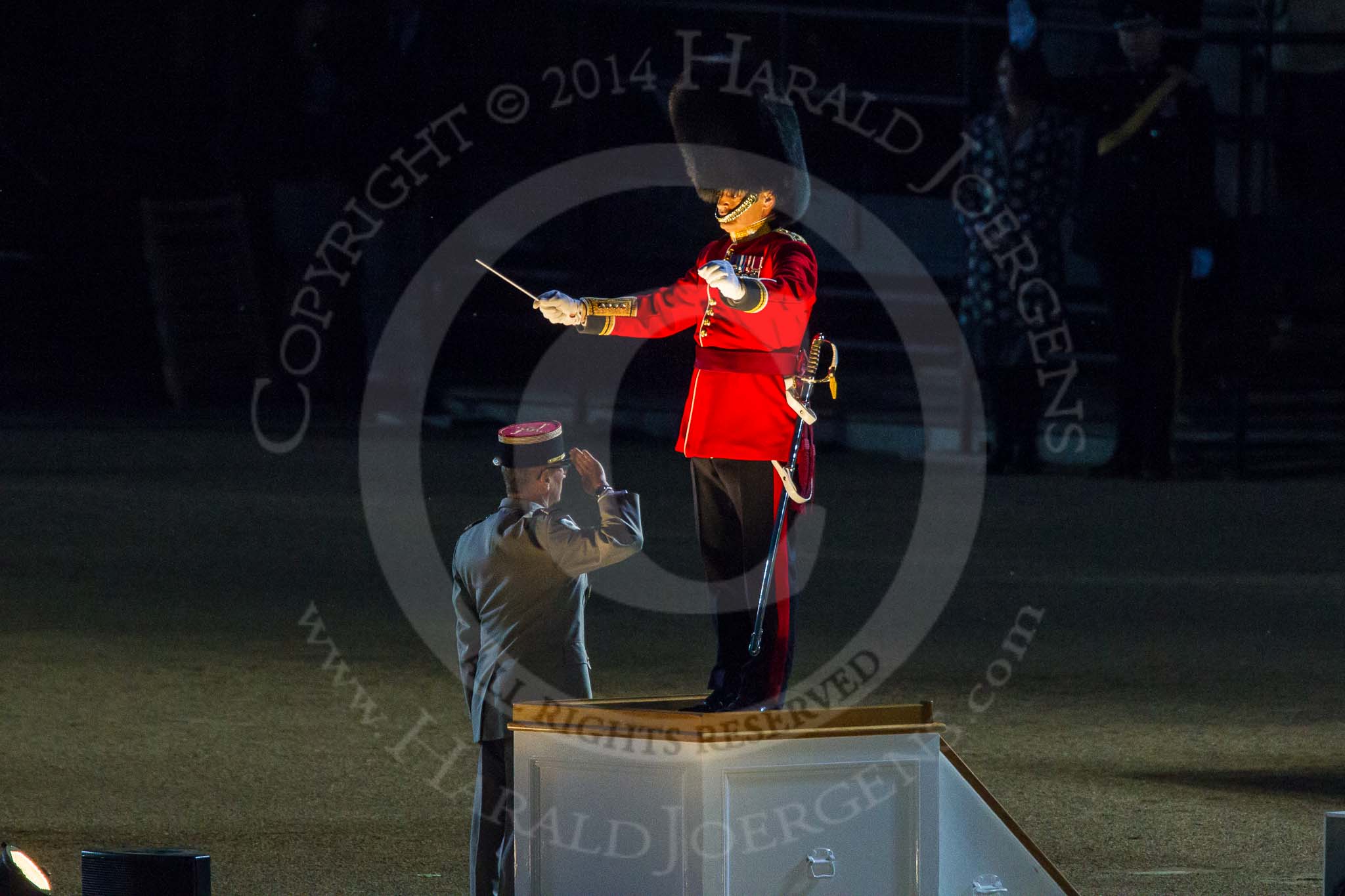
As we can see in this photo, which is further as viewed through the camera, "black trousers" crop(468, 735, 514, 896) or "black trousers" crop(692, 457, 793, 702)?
"black trousers" crop(468, 735, 514, 896)

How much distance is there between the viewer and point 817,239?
47.8 feet

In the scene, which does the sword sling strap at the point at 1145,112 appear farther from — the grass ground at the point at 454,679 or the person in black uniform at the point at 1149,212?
the grass ground at the point at 454,679

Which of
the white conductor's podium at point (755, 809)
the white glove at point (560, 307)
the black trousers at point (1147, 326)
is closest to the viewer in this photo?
the white conductor's podium at point (755, 809)

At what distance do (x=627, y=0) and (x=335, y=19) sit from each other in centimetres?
252

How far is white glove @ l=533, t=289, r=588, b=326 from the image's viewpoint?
182 inches

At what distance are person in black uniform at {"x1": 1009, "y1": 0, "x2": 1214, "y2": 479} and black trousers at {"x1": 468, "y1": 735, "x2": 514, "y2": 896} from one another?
7.38m

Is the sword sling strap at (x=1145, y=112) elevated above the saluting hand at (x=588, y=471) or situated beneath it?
elevated above

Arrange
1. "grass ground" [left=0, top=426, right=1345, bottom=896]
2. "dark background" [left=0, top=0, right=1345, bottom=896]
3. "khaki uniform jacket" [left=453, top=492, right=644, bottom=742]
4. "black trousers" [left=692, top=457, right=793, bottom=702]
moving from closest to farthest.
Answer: "black trousers" [left=692, top=457, right=793, bottom=702] < "khaki uniform jacket" [left=453, top=492, right=644, bottom=742] < "grass ground" [left=0, top=426, right=1345, bottom=896] < "dark background" [left=0, top=0, right=1345, bottom=896]

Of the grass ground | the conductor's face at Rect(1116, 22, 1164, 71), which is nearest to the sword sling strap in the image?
A: the conductor's face at Rect(1116, 22, 1164, 71)

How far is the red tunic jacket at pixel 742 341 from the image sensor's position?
4.68 m

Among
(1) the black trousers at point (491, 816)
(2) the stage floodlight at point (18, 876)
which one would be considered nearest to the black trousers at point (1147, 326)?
(1) the black trousers at point (491, 816)

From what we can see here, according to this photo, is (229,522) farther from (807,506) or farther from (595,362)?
(807,506)

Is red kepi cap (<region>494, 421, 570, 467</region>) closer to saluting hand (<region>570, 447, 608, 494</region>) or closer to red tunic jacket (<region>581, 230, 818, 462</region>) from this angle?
saluting hand (<region>570, 447, 608, 494</region>)

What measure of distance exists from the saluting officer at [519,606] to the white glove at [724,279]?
0.59 m
